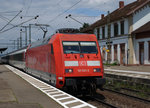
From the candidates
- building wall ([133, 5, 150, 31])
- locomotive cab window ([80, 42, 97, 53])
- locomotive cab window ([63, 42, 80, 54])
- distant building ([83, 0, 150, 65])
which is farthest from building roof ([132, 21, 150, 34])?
locomotive cab window ([63, 42, 80, 54])

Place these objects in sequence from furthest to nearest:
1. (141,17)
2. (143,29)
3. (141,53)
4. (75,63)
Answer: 1. (141,17)
2. (141,53)
3. (143,29)
4. (75,63)

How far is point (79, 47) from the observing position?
1196 cm

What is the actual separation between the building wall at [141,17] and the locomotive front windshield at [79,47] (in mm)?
25517

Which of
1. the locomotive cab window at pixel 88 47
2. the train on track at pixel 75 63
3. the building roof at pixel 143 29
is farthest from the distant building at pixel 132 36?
the train on track at pixel 75 63

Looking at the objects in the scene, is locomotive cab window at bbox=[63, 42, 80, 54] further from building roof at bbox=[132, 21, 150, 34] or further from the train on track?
building roof at bbox=[132, 21, 150, 34]

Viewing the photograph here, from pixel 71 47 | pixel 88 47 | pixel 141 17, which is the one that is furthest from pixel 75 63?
pixel 141 17

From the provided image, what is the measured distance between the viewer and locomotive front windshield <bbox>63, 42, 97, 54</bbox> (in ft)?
38.3

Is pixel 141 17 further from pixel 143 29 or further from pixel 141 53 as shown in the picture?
pixel 141 53

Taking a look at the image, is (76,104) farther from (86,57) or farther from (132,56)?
(132,56)

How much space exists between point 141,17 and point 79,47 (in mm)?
27190

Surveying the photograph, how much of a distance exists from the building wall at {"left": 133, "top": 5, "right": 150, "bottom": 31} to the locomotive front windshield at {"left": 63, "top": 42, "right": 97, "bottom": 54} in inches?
1005

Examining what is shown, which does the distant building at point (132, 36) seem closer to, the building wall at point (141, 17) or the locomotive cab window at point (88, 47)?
the building wall at point (141, 17)

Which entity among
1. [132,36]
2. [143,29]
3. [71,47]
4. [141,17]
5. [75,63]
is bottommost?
[75,63]

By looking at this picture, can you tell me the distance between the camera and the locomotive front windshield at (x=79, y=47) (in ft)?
38.3
